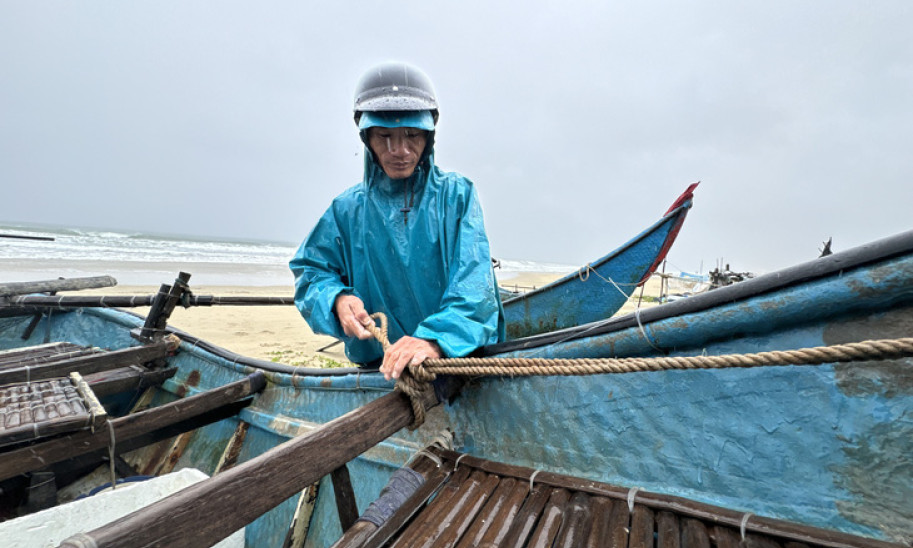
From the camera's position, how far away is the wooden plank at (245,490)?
2.57ft

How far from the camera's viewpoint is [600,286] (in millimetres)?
4270

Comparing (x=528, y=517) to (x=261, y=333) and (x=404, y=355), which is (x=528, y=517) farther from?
(x=261, y=333)

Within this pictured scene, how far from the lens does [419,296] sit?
205cm

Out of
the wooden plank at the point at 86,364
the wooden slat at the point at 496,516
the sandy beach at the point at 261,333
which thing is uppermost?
the wooden plank at the point at 86,364

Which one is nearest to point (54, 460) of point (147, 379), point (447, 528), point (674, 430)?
point (147, 379)

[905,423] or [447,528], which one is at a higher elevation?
[905,423]

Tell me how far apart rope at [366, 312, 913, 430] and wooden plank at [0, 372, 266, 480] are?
1328 millimetres

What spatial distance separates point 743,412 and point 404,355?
105 centimetres

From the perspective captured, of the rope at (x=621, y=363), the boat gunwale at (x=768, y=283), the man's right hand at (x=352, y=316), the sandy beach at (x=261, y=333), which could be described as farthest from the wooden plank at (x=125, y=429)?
the sandy beach at (x=261, y=333)

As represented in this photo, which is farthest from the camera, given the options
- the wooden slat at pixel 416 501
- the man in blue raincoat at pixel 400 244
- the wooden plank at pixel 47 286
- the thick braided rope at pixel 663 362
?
the wooden plank at pixel 47 286

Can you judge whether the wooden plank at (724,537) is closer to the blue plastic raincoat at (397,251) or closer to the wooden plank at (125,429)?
the blue plastic raincoat at (397,251)

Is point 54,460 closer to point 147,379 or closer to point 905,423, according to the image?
point 147,379

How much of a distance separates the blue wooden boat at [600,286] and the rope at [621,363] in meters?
3.05

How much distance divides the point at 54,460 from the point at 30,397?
58cm
